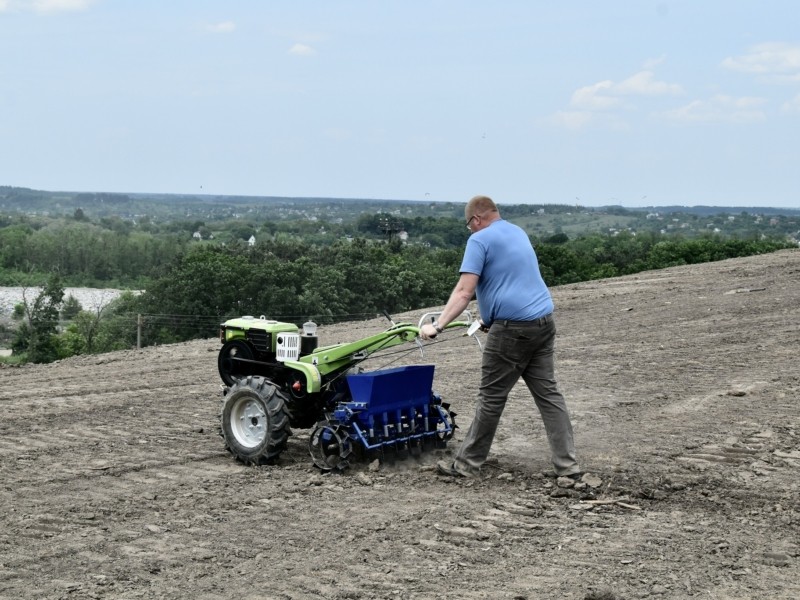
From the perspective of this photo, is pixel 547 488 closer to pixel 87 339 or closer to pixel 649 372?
pixel 649 372

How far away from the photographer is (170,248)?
10012 cm

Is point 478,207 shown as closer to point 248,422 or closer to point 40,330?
point 248,422

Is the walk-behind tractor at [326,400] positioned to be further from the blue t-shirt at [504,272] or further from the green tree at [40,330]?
the green tree at [40,330]

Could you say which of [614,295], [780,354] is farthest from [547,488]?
[614,295]

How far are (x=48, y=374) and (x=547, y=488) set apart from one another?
8.84 metres

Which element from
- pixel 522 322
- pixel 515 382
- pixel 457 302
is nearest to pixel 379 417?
pixel 515 382

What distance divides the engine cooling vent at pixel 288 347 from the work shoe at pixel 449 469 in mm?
1429

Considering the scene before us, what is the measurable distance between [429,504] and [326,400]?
1.60 m

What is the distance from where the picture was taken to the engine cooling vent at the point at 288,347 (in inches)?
328

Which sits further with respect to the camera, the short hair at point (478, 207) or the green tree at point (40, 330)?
the green tree at point (40, 330)

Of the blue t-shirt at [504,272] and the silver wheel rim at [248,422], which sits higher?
the blue t-shirt at [504,272]

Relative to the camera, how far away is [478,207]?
7.48 metres

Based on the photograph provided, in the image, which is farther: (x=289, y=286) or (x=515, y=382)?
(x=289, y=286)

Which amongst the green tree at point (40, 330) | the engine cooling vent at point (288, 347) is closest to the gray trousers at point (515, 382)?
the engine cooling vent at point (288, 347)
